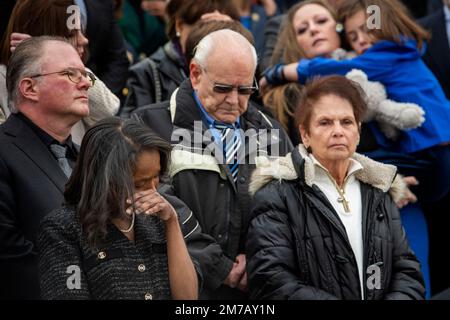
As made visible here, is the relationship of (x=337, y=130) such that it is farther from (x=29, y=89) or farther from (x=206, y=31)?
(x=29, y=89)

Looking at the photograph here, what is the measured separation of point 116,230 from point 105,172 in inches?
10.0

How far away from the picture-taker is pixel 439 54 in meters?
7.25

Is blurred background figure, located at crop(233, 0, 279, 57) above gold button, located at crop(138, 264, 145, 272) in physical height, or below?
above

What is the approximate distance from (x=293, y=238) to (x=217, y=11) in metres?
2.04

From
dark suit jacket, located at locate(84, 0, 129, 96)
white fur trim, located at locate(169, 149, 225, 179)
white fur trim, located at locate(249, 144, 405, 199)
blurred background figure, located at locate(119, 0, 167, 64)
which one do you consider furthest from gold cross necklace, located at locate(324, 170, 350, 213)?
blurred background figure, located at locate(119, 0, 167, 64)

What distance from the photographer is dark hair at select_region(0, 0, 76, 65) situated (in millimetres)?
5383

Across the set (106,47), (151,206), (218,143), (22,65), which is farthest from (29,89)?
(106,47)

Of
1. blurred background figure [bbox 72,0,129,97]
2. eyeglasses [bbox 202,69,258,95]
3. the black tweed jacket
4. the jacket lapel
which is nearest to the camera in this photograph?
the black tweed jacket

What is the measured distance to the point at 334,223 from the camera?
15.8 ft

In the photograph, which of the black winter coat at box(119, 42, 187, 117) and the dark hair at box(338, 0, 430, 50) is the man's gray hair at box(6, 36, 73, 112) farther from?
the dark hair at box(338, 0, 430, 50)

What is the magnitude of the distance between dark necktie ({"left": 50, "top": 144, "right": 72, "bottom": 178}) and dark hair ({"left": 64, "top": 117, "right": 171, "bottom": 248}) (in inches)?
24.8
